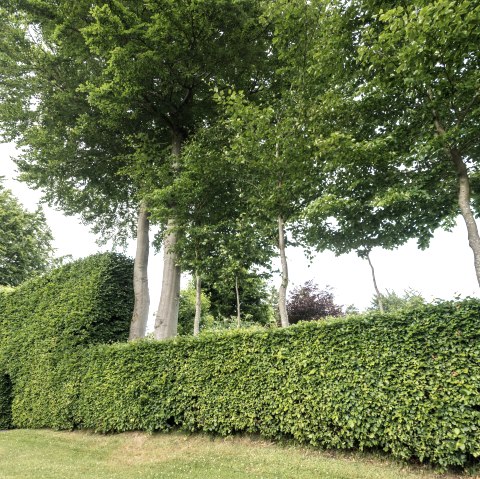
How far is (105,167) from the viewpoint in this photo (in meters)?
13.0

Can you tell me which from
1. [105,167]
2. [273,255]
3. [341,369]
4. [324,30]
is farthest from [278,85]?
[341,369]

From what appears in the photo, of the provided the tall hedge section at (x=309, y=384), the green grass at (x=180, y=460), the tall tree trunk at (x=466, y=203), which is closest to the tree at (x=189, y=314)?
the tall hedge section at (x=309, y=384)

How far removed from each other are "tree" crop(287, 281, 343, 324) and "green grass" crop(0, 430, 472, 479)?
37.0 ft

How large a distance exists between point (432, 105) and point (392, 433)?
560 centimetres

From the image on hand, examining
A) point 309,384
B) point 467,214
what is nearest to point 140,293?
point 309,384

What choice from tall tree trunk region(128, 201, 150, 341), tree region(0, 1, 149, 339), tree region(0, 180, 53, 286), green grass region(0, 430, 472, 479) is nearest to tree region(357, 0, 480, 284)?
green grass region(0, 430, 472, 479)

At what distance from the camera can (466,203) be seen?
6234mm

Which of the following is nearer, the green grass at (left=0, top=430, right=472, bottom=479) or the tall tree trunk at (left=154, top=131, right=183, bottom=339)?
the green grass at (left=0, top=430, right=472, bottom=479)

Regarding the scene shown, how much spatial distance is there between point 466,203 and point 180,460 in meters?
6.82

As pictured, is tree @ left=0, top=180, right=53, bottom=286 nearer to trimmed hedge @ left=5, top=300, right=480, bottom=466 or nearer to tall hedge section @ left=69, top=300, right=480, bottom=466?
trimmed hedge @ left=5, top=300, right=480, bottom=466

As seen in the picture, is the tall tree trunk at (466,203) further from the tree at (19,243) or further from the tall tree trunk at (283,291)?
the tree at (19,243)

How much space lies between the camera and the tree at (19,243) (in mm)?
22062

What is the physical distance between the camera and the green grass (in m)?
5.09

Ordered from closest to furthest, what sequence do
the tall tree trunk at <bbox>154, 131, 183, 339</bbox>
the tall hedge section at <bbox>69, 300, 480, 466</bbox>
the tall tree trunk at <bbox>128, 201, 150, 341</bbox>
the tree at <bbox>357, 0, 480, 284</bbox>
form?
the tall hedge section at <bbox>69, 300, 480, 466</bbox>
the tree at <bbox>357, 0, 480, 284</bbox>
the tall tree trunk at <bbox>154, 131, 183, 339</bbox>
the tall tree trunk at <bbox>128, 201, 150, 341</bbox>
